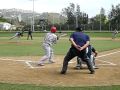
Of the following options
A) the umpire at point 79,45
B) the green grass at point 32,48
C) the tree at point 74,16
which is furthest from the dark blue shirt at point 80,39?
the tree at point 74,16

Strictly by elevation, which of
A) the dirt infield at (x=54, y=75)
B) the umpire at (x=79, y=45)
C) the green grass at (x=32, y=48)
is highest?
the umpire at (x=79, y=45)

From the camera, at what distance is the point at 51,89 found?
10188 mm

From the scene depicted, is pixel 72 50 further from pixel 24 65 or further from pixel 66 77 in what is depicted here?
pixel 24 65

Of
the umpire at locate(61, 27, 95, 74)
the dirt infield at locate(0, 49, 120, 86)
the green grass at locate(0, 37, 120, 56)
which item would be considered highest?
the umpire at locate(61, 27, 95, 74)

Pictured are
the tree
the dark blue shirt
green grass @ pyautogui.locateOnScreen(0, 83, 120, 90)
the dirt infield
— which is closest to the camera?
green grass @ pyautogui.locateOnScreen(0, 83, 120, 90)

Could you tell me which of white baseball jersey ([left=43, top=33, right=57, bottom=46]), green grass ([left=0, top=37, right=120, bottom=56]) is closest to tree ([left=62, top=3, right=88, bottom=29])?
green grass ([left=0, top=37, right=120, bottom=56])

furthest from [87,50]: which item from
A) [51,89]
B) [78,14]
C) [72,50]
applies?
[78,14]

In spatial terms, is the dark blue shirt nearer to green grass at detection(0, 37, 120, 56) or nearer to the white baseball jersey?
the white baseball jersey

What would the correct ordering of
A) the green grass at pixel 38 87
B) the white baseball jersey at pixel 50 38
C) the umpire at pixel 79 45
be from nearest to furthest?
the green grass at pixel 38 87
the umpire at pixel 79 45
the white baseball jersey at pixel 50 38

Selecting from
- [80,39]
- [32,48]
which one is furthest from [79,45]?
[32,48]

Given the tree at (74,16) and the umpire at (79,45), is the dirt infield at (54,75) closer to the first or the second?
the umpire at (79,45)

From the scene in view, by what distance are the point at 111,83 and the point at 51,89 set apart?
84.0 inches

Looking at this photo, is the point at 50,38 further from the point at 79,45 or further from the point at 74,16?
the point at 74,16

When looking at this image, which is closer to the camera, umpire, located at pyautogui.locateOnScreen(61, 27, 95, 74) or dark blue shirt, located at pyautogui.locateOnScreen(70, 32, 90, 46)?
A: umpire, located at pyautogui.locateOnScreen(61, 27, 95, 74)
